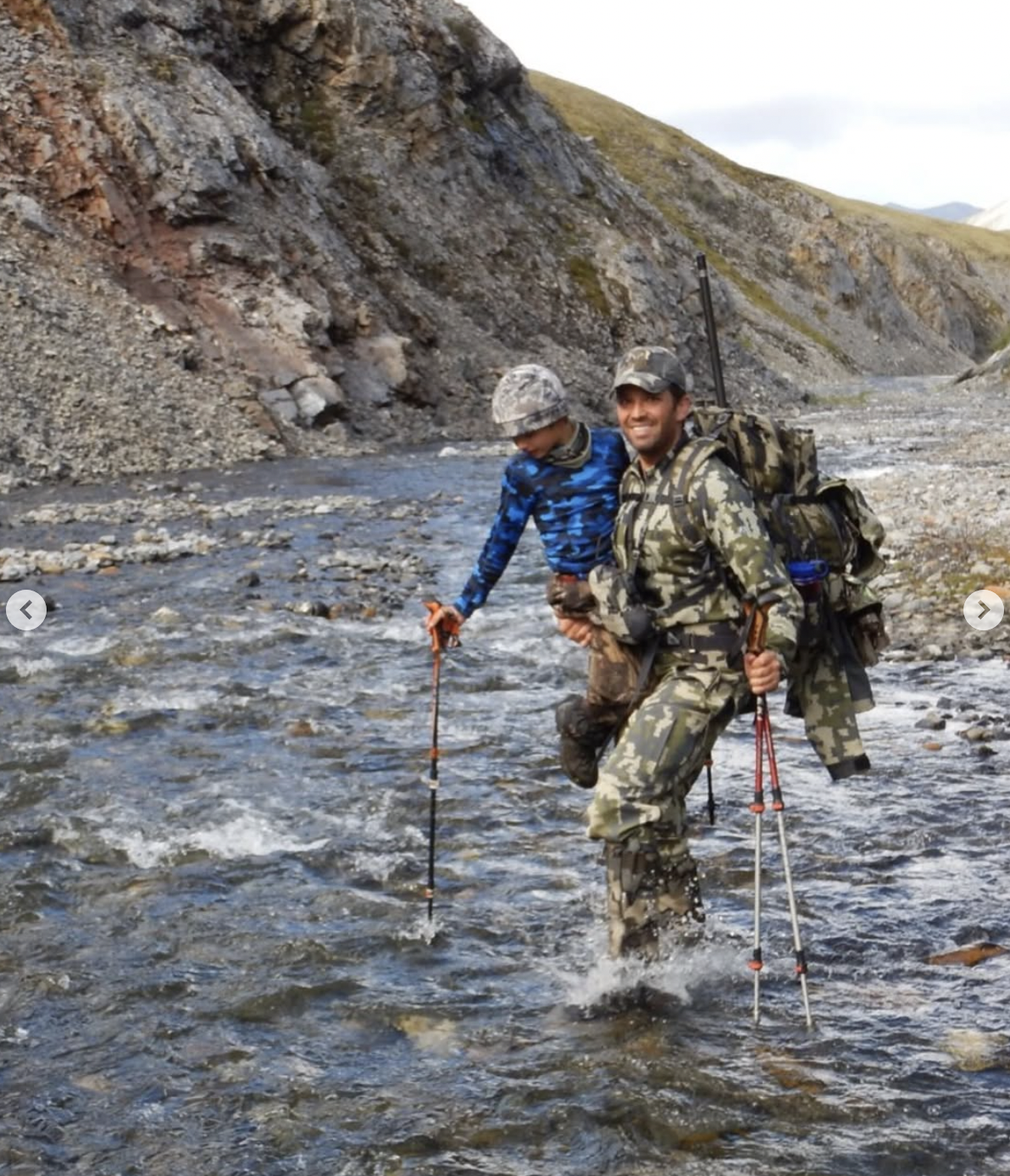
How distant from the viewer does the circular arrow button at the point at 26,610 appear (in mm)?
19203

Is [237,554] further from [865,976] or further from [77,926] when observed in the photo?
[865,976]

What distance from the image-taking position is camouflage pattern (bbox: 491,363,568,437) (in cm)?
807

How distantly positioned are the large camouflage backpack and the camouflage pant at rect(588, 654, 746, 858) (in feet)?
2.65

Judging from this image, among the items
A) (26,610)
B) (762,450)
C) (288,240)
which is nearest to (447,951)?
(762,450)

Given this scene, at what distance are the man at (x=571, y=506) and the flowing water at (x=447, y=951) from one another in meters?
1.45

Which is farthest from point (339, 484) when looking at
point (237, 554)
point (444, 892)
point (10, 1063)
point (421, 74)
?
point (421, 74)

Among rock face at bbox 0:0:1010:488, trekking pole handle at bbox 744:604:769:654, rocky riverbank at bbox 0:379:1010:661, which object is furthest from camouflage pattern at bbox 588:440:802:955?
rock face at bbox 0:0:1010:488

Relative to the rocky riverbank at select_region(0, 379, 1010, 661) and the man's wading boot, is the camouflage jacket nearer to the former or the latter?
the man's wading boot

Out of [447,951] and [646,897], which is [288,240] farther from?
[646,897]

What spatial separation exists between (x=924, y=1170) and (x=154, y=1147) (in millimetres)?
3436

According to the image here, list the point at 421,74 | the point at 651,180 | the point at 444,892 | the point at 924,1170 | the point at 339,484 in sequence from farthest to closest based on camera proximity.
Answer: the point at 651,180, the point at 421,74, the point at 339,484, the point at 444,892, the point at 924,1170

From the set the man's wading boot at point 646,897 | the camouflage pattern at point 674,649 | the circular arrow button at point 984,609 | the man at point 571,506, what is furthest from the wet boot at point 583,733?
the circular arrow button at point 984,609

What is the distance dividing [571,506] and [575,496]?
0.06 metres

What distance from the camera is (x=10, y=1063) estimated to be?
7418 millimetres
